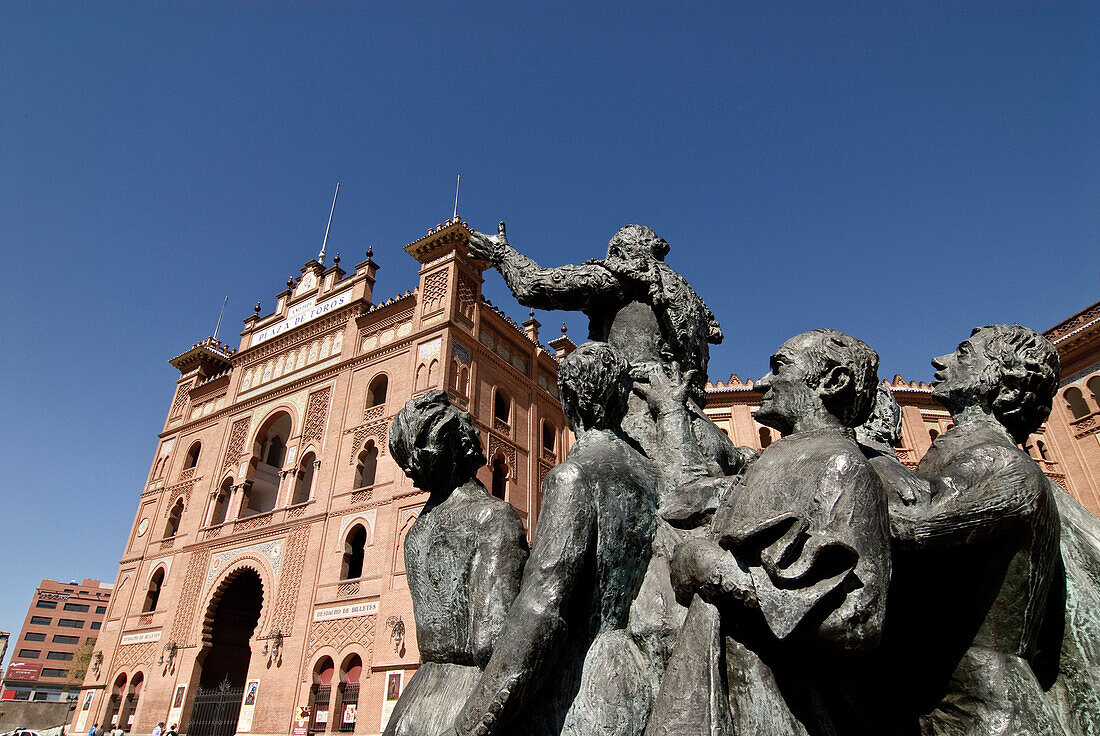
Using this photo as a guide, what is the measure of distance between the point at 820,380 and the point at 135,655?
26424 mm

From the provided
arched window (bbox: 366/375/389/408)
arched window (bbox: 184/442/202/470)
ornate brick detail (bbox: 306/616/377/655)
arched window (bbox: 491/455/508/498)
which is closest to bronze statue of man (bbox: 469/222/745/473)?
ornate brick detail (bbox: 306/616/377/655)

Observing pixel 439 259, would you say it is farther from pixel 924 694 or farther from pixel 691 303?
pixel 924 694

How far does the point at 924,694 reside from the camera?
5.47ft

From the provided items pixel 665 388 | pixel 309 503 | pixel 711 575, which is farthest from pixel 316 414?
pixel 711 575

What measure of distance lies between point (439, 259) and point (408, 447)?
20768 mm

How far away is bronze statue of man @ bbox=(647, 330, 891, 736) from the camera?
1287 millimetres

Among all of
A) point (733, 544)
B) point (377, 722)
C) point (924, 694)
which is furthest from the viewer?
point (377, 722)

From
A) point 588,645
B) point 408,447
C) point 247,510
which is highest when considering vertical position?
point 247,510

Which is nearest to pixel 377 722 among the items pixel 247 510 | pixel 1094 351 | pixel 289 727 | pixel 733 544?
pixel 289 727

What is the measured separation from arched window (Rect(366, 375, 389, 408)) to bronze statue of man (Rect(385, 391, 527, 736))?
1988 centimetres

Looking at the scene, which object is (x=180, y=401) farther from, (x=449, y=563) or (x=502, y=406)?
(x=449, y=563)

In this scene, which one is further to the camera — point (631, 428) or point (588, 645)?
point (631, 428)

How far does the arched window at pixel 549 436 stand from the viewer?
2453 centimetres

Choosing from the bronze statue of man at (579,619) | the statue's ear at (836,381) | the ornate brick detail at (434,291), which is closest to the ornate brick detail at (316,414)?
the ornate brick detail at (434,291)
